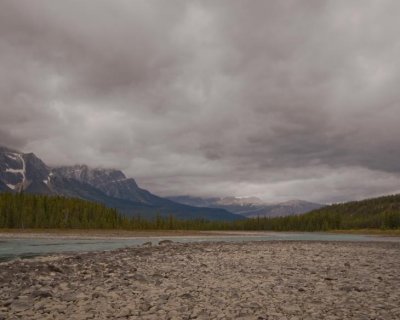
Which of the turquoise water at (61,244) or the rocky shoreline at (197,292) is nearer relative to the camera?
the rocky shoreline at (197,292)

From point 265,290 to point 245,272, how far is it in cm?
616

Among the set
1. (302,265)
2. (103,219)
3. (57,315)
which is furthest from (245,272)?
(103,219)

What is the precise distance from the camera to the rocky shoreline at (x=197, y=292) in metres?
13.5

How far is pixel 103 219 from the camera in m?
167

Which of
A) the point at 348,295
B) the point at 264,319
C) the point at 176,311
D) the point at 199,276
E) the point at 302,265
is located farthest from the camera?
the point at 302,265

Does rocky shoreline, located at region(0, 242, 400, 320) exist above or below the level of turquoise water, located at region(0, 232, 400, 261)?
above

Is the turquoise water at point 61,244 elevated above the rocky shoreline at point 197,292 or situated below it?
below

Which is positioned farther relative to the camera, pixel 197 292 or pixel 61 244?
pixel 61 244

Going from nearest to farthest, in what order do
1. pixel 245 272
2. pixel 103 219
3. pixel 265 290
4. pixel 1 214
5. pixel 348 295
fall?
pixel 348 295, pixel 265 290, pixel 245 272, pixel 1 214, pixel 103 219

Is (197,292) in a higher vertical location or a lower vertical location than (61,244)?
higher

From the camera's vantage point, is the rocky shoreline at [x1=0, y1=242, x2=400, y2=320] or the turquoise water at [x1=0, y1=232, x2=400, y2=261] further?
the turquoise water at [x1=0, y1=232, x2=400, y2=261]

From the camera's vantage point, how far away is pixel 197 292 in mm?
16953

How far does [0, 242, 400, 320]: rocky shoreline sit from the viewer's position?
530 inches

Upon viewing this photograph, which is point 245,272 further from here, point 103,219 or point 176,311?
point 103,219
